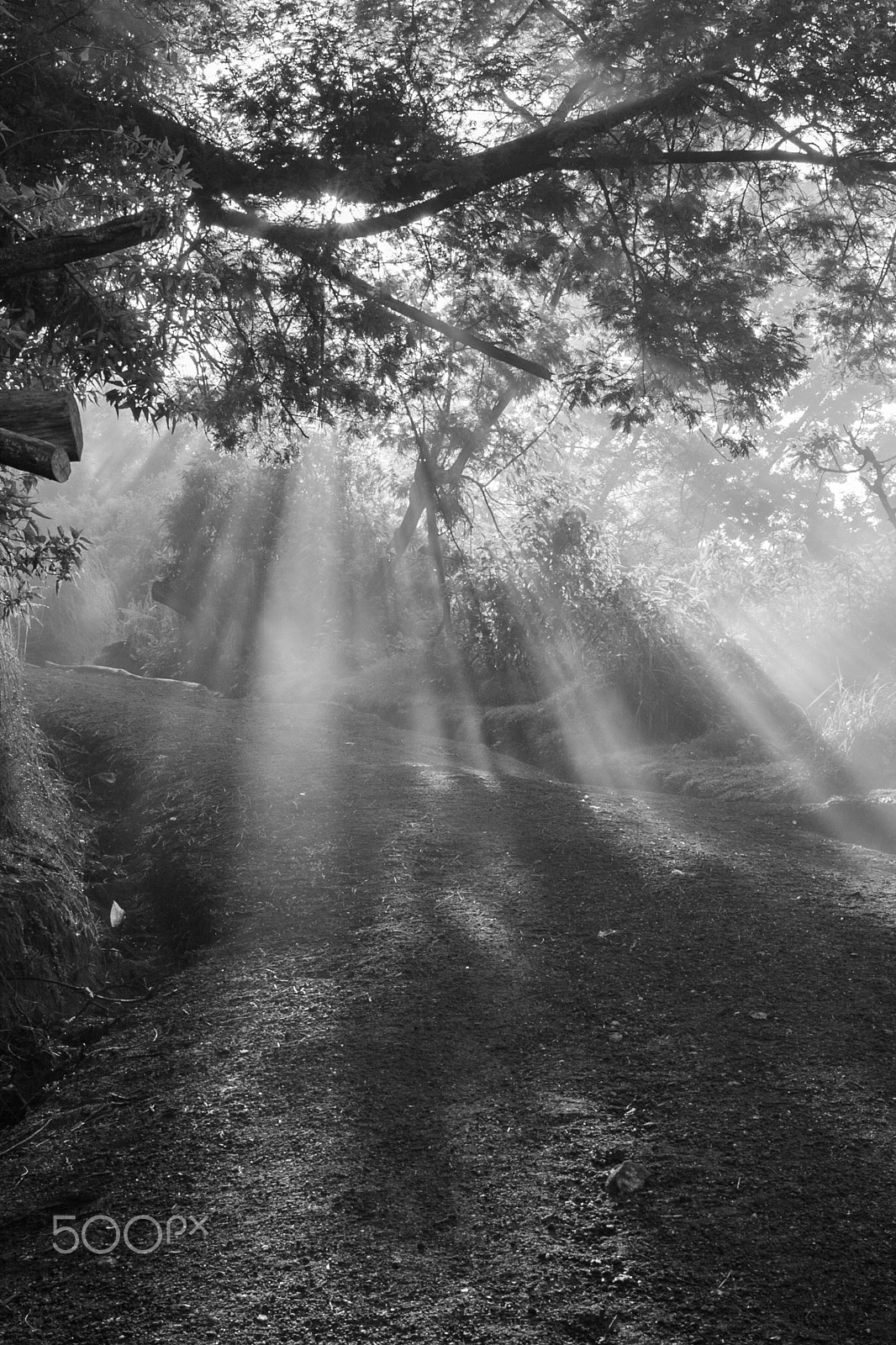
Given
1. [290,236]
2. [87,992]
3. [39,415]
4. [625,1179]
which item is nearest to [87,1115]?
[87,992]

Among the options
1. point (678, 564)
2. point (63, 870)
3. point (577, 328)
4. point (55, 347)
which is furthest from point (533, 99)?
point (678, 564)

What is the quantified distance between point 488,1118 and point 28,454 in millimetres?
2154

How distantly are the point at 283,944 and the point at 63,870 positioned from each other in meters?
1.30

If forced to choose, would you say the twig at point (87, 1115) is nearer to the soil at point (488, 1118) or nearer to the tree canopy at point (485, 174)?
the soil at point (488, 1118)

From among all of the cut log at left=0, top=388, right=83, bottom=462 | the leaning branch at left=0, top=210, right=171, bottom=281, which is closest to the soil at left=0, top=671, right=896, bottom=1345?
the cut log at left=0, top=388, right=83, bottom=462

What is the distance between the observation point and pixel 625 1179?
7.65ft

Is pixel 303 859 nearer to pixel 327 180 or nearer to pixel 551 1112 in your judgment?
pixel 551 1112

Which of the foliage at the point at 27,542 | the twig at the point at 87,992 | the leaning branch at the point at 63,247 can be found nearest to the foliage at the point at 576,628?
the foliage at the point at 27,542

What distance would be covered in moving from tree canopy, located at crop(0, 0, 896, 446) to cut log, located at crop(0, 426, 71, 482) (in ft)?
5.52

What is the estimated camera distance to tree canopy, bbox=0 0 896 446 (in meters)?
5.22

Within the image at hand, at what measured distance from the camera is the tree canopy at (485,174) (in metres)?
5.22

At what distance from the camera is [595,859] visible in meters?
5.11

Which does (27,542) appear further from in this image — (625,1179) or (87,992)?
(625,1179)

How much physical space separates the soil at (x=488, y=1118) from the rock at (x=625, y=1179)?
0.01m
